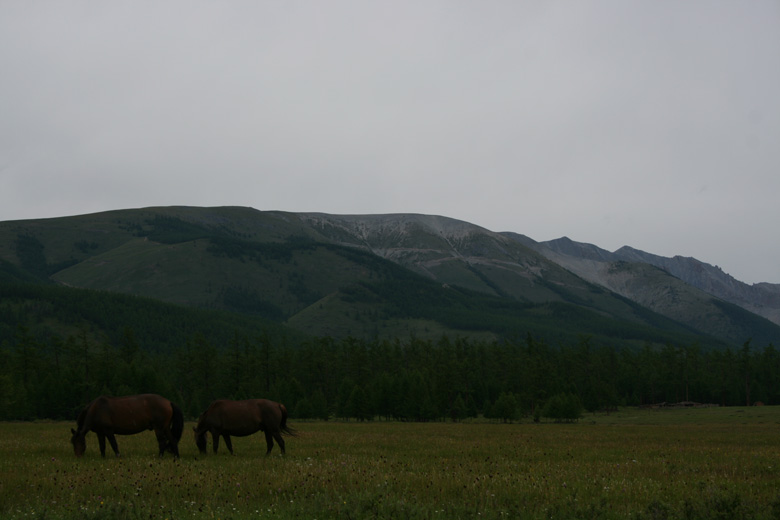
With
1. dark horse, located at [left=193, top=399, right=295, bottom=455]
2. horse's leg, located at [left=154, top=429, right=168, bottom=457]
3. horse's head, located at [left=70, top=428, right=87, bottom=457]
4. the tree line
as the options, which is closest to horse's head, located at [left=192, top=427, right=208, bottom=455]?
dark horse, located at [left=193, top=399, right=295, bottom=455]

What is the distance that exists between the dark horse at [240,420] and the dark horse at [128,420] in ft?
3.80

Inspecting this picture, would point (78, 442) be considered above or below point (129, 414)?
below

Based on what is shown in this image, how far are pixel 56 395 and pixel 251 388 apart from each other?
29069mm

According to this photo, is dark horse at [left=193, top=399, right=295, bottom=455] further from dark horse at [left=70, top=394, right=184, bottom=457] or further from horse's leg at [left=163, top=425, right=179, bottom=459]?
dark horse at [left=70, top=394, right=184, bottom=457]

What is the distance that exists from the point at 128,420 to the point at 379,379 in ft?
262

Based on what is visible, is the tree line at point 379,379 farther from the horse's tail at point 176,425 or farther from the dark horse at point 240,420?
the horse's tail at point 176,425

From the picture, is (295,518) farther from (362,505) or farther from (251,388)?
(251,388)

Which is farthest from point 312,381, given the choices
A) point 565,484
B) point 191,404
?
point 565,484

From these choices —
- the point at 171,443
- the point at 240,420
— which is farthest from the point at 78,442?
the point at 240,420

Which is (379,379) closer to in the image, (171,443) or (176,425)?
(176,425)

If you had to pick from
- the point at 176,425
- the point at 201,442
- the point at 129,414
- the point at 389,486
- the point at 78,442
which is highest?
the point at 129,414

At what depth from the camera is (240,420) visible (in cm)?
2345

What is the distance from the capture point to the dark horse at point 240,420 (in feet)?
76.9

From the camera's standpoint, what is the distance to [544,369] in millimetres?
116938
